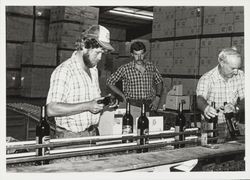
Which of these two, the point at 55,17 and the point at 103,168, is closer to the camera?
the point at 103,168

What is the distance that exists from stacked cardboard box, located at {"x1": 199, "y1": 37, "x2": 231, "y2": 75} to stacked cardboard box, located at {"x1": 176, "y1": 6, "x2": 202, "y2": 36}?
0.20 m

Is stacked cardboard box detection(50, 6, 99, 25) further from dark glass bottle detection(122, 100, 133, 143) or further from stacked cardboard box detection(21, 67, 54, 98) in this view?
dark glass bottle detection(122, 100, 133, 143)

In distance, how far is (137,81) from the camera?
331 centimetres

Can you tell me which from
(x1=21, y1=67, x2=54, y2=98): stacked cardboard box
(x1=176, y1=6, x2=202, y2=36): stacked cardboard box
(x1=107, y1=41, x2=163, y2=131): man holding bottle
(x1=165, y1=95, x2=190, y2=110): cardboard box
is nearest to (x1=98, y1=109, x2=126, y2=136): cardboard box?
(x1=107, y1=41, x2=163, y2=131): man holding bottle

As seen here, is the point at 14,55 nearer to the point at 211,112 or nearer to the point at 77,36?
the point at 77,36

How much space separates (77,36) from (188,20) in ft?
5.51

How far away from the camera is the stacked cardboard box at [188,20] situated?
4059 mm

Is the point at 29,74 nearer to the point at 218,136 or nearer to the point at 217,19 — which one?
the point at 217,19

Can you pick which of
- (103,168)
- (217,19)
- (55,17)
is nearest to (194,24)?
(217,19)

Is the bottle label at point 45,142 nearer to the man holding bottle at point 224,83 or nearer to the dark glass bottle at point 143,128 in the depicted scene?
the dark glass bottle at point 143,128

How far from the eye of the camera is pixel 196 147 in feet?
6.17

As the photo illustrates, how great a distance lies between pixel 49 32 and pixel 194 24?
2373 mm

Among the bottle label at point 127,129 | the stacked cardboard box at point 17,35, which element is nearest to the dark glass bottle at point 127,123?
the bottle label at point 127,129

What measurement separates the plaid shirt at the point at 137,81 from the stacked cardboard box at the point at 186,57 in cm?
88
